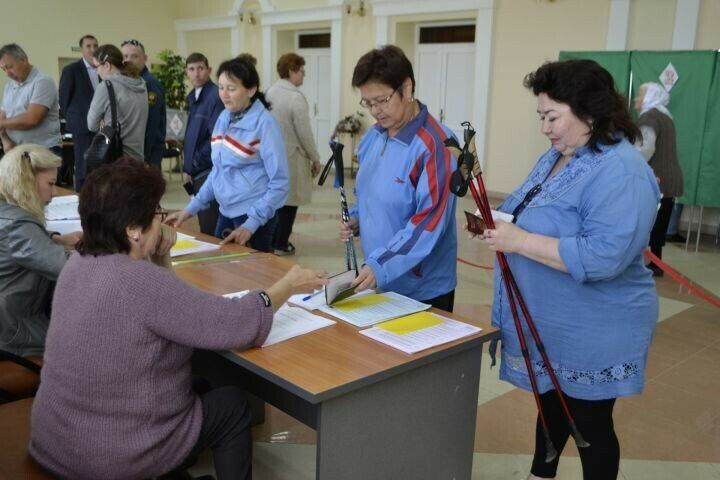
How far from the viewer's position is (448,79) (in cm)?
932

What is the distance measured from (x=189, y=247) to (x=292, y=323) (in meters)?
1.01

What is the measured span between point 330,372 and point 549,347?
0.64 metres

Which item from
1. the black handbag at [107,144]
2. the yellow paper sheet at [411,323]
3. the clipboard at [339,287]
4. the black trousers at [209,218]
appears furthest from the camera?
the black handbag at [107,144]

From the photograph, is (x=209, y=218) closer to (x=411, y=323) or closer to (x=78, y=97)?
(x=78, y=97)

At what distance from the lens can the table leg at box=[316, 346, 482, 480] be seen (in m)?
1.70

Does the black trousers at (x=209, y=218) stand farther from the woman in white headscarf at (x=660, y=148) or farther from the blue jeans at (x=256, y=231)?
the woman in white headscarf at (x=660, y=148)

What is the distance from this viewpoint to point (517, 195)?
199cm

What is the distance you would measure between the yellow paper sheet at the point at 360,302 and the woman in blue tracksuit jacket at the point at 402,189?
7 centimetres

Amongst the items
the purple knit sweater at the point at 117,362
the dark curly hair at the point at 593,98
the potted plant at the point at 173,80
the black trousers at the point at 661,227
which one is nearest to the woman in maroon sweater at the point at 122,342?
the purple knit sweater at the point at 117,362

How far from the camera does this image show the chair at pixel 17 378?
218 cm

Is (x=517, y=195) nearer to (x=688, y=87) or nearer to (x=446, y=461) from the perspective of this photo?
(x=446, y=461)

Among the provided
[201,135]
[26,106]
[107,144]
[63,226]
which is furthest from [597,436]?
[26,106]

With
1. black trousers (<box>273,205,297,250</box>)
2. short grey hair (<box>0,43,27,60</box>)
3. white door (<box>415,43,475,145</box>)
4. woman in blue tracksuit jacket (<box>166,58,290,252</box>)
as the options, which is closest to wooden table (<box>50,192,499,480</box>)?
woman in blue tracksuit jacket (<box>166,58,290,252</box>)

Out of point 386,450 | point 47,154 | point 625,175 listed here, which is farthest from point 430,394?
point 47,154
